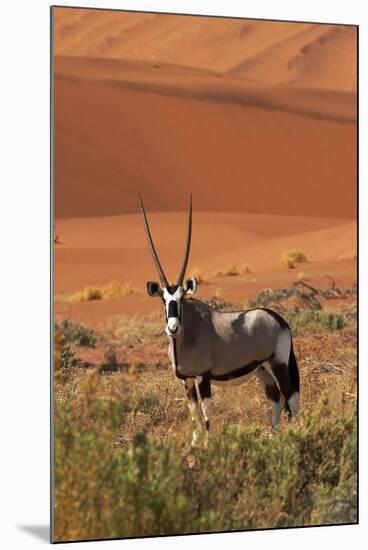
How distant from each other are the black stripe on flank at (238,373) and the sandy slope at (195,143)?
3.80 feet

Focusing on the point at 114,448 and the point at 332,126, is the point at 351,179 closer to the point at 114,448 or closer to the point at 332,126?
the point at 332,126

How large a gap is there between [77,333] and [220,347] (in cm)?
113

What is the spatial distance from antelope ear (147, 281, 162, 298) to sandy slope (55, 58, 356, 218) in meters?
0.57

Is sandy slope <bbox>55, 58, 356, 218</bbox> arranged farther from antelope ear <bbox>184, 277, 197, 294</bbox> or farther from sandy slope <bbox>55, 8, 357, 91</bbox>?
antelope ear <bbox>184, 277, 197, 294</bbox>

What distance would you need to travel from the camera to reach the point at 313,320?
1633cm

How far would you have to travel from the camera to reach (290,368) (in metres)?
16.0

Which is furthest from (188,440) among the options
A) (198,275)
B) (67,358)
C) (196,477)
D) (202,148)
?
(202,148)

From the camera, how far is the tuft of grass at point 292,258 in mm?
16094

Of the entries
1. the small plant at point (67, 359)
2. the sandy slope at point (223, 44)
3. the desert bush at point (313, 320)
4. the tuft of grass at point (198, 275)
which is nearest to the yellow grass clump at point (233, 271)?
the tuft of grass at point (198, 275)

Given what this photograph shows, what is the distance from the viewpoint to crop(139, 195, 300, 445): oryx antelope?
15531 millimetres

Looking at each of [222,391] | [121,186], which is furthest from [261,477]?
A: [121,186]

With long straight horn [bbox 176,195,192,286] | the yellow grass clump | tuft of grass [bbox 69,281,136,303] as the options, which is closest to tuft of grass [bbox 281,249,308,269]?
the yellow grass clump

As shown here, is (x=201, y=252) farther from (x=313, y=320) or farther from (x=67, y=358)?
(x=67, y=358)

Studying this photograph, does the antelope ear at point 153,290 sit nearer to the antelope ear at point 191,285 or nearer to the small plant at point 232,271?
the antelope ear at point 191,285
